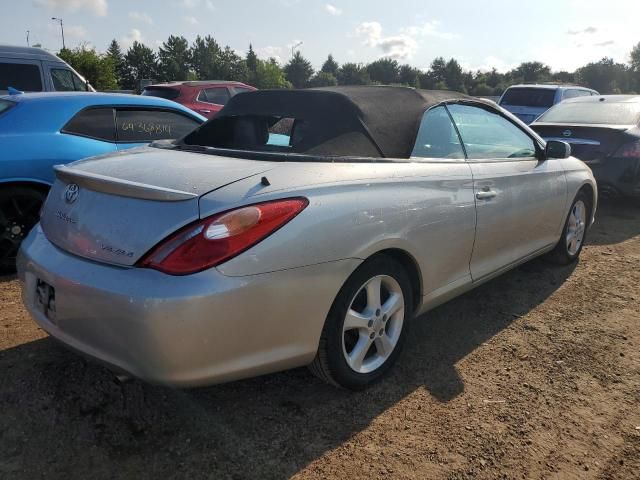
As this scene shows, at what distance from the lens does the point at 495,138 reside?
146 inches

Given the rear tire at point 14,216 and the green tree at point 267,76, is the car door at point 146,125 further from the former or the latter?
the green tree at point 267,76

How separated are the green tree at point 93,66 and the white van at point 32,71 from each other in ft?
127

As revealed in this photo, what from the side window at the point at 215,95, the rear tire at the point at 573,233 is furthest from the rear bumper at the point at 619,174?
the side window at the point at 215,95

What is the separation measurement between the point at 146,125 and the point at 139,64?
83.1 metres

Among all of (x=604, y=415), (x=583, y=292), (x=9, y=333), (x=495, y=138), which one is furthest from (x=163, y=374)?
(x=583, y=292)

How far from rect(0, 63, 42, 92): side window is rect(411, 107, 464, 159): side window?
26.1ft

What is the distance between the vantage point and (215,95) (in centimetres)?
1178

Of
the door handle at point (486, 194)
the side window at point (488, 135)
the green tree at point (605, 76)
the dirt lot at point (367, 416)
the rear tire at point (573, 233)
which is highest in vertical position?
the green tree at point (605, 76)

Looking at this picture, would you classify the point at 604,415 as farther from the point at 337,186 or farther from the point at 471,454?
the point at 337,186

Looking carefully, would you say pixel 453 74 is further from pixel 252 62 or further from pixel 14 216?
pixel 14 216

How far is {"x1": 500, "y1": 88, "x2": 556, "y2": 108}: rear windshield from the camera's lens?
11789 mm

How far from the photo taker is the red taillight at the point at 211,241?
1.99 metres

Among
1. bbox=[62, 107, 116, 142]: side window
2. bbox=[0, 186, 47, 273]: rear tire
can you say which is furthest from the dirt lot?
bbox=[62, 107, 116, 142]: side window

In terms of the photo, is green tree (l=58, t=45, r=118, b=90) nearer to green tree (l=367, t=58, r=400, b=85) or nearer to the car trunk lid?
the car trunk lid
